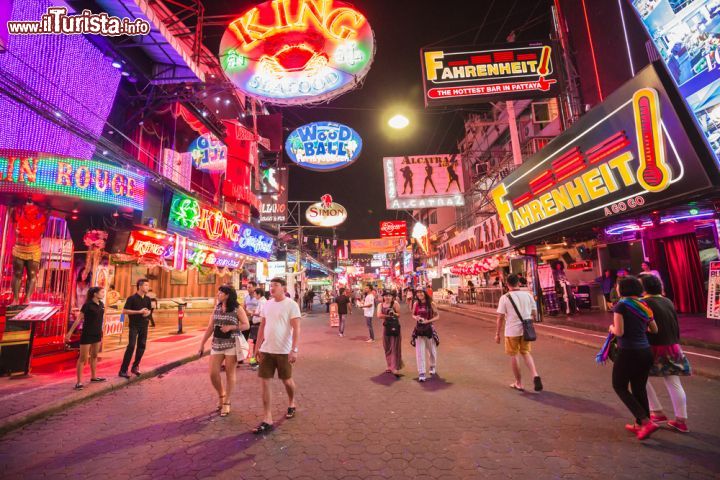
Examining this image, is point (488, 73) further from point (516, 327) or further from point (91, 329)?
point (91, 329)

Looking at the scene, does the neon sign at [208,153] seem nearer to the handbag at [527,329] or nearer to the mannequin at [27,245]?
the mannequin at [27,245]

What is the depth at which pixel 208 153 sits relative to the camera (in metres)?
16.2

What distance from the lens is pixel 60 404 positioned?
560 cm

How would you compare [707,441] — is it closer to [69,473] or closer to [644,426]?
[644,426]

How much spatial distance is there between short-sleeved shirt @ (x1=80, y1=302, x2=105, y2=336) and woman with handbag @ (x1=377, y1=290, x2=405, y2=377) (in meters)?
5.60

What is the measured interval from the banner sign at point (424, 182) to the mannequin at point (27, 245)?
1350cm

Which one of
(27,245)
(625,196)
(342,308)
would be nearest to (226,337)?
(27,245)

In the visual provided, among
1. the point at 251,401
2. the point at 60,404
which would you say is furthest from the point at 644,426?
the point at 60,404

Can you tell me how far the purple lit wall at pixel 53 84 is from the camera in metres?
7.29

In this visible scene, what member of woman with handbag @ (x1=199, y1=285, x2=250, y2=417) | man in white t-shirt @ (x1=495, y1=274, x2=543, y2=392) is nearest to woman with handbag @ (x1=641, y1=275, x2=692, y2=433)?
man in white t-shirt @ (x1=495, y1=274, x2=543, y2=392)

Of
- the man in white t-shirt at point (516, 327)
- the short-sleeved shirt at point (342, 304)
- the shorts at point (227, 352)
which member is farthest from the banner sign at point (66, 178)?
the man in white t-shirt at point (516, 327)

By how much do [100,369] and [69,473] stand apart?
5.68 metres

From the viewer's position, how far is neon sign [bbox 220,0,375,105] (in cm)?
859

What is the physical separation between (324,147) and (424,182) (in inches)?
294
